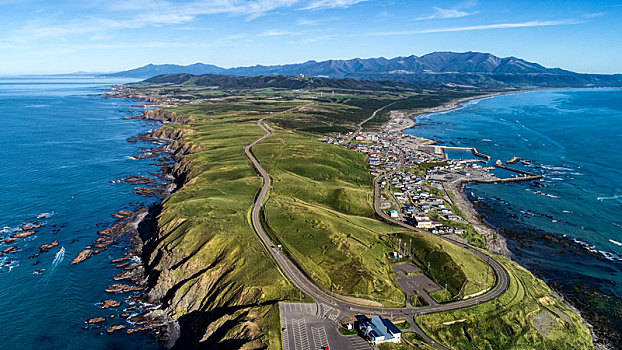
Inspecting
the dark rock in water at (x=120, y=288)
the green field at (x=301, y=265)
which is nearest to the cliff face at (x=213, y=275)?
the green field at (x=301, y=265)

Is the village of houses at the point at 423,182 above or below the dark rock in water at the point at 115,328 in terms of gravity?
above

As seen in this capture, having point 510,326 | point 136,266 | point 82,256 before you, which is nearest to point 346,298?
point 510,326

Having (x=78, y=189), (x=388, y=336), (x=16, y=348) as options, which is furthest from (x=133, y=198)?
(x=388, y=336)

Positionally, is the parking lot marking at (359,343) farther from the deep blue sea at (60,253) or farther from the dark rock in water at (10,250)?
the dark rock in water at (10,250)

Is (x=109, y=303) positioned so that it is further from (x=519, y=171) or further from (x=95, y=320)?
(x=519, y=171)

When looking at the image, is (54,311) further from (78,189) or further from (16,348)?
(78,189)

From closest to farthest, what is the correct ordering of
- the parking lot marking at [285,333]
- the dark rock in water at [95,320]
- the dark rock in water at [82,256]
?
1. the parking lot marking at [285,333]
2. the dark rock in water at [95,320]
3. the dark rock in water at [82,256]
